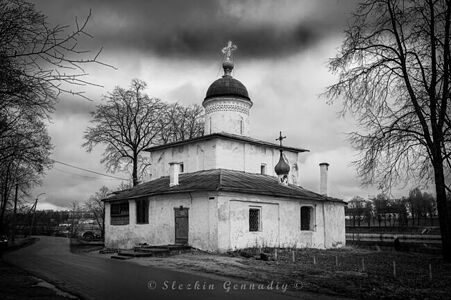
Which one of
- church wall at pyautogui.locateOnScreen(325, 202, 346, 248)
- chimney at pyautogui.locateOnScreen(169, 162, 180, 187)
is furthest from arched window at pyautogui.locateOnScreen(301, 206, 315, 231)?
chimney at pyautogui.locateOnScreen(169, 162, 180, 187)

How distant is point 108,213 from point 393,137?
21.2 meters

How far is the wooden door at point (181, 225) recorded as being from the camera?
81.1 ft

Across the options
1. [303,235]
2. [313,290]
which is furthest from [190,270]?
[303,235]

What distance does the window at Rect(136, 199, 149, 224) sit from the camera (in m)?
27.8

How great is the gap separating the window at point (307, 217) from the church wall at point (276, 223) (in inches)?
8.2

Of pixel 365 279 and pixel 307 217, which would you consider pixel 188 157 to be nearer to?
pixel 307 217

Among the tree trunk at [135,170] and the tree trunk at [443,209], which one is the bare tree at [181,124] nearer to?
the tree trunk at [135,170]

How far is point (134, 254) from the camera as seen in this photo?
69.5 feet

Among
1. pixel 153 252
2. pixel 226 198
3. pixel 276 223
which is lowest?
pixel 153 252

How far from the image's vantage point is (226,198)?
76.6ft

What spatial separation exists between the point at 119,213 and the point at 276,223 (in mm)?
11201

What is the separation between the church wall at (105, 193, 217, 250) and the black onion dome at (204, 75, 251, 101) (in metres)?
9.71

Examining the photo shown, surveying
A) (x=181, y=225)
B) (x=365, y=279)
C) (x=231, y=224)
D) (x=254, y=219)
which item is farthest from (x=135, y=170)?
(x=365, y=279)

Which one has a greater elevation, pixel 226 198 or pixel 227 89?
pixel 227 89
